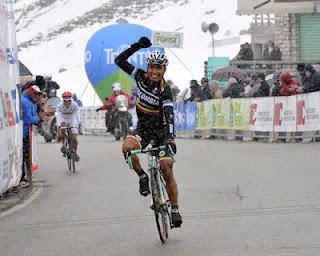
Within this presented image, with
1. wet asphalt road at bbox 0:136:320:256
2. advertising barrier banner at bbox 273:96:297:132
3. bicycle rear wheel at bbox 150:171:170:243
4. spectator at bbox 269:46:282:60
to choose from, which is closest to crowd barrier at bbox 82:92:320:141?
advertising barrier banner at bbox 273:96:297:132

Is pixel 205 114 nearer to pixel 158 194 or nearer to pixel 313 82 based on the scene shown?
pixel 313 82

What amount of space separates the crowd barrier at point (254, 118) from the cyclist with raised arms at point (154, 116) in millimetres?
12891

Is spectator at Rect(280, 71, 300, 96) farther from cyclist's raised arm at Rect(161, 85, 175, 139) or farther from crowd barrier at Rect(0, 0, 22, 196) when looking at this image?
cyclist's raised arm at Rect(161, 85, 175, 139)

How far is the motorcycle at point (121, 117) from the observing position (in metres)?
30.0

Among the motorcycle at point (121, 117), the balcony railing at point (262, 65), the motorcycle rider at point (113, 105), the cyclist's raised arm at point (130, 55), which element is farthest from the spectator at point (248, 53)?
the cyclist's raised arm at point (130, 55)

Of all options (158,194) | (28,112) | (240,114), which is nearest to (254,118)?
(240,114)

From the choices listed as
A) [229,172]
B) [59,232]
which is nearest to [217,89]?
[229,172]

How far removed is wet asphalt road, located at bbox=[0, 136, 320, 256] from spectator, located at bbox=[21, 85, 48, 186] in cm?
40

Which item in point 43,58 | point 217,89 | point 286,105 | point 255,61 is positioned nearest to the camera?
point 286,105

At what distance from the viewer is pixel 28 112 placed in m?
15.6

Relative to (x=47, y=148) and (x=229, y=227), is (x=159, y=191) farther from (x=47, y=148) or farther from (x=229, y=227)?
(x=47, y=148)

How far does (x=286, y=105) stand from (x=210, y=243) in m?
15.5

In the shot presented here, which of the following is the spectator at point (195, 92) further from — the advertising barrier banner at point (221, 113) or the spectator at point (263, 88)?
the spectator at point (263, 88)

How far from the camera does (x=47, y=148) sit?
27.5 metres
